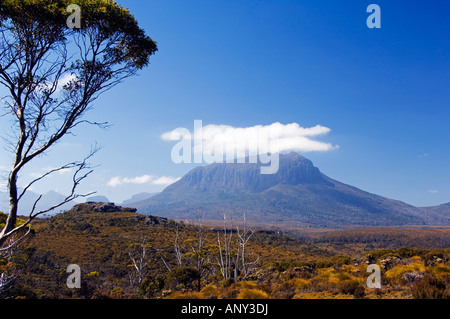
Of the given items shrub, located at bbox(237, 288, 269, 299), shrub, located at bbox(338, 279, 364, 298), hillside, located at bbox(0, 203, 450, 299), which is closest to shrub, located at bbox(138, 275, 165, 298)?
hillside, located at bbox(0, 203, 450, 299)

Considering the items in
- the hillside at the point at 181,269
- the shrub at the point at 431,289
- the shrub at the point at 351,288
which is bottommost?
the hillside at the point at 181,269

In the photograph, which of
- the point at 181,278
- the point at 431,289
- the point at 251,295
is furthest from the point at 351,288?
the point at 181,278

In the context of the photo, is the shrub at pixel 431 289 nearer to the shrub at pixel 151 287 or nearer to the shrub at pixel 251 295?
the shrub at pixel 251 295

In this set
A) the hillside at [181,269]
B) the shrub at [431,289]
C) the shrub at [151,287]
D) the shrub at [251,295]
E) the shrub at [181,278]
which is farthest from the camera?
the shrub at [181,278]

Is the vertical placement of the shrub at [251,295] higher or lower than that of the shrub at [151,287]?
higher

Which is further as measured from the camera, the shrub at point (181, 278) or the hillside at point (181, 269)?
the shrub at point (181, 278)

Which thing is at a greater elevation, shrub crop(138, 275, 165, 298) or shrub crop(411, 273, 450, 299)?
shrub crop(411, 273, 450, 299)

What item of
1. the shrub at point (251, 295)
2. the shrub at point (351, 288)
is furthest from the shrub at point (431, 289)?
the shrub at point (251, 295)

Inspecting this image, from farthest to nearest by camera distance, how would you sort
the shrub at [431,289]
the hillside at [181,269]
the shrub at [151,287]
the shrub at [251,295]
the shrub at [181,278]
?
the shrub at [181,278], the shrub at [151,287], the hillside at [181,269], the shrub at [251,295], the shrub at [431,289]

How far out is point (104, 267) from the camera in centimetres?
3186

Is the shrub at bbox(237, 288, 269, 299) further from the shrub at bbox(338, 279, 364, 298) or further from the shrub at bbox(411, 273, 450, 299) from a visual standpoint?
the shrub at bbox(411, 273, 450, 299)

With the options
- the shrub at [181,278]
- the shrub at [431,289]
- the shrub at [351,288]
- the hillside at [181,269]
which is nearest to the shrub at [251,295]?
the hillside at [181,269]

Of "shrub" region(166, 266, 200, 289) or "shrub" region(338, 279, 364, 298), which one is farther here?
"shrub" region(166, 266, 200, 289)
